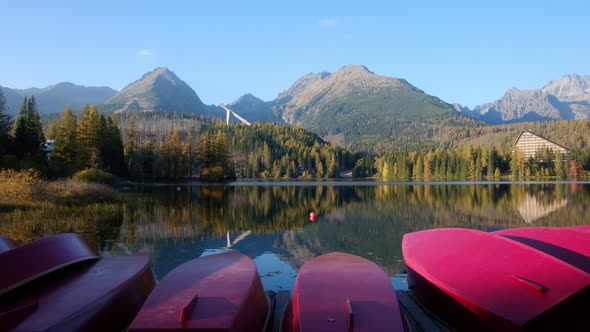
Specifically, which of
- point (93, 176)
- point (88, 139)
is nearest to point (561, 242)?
point (93, 176)

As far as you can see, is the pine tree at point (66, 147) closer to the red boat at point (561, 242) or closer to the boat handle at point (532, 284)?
the red boat at point (561, 242)

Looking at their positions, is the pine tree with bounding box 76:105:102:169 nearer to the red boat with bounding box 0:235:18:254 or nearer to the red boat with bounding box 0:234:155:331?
the red boat with bounding box 0:235:18:254

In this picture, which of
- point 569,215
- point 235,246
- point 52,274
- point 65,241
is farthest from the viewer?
point 569,215

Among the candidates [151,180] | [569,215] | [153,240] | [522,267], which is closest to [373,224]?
[153,240]

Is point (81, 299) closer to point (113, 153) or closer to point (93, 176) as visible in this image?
point (93, 176)

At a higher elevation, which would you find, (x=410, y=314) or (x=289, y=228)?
(x=410, y=314)

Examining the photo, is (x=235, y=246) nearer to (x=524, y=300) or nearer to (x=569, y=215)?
(x=524, y=300)

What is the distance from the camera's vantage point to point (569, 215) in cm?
3175

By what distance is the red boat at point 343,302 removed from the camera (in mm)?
6043

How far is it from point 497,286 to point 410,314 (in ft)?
7.45

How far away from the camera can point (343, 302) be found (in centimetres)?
656

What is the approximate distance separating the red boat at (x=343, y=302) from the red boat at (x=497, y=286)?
4.93 feet

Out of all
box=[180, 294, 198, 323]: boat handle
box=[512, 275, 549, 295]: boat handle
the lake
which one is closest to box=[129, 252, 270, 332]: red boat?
box=[180, 294, 198, 323]: boat handle

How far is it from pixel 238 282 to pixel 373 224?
20.1 m
